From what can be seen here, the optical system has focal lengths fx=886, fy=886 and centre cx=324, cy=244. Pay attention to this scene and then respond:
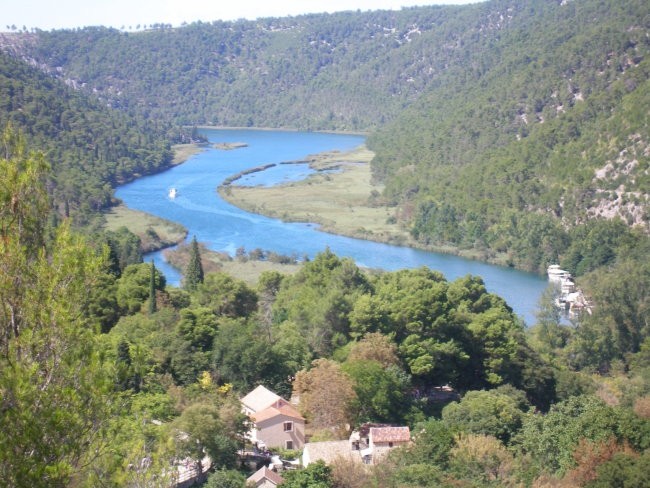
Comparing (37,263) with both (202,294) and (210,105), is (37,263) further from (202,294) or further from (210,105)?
(210,105)

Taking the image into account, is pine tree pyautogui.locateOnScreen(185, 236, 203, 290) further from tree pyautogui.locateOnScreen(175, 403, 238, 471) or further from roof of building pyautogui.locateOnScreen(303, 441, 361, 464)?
tree pyautogui.locateOnScreen(175, 403, 238, 471)

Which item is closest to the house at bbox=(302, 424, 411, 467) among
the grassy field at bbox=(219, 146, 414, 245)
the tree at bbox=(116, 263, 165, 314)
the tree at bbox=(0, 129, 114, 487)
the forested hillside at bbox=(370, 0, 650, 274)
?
the tree at bbox=(116, 263, 165, 314)

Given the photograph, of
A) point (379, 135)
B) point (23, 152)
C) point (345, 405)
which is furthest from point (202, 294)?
point (379, 135)

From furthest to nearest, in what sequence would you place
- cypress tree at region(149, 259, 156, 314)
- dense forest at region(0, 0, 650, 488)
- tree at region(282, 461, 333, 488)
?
cypress tree at region(149, 259, 156, 314), tree at region(282, 461, 333, 488), dense forest at region(0, 0, 650, 488)

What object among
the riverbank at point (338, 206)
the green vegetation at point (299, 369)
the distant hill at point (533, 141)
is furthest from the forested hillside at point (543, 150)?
the green vegetation at point (299, 369)

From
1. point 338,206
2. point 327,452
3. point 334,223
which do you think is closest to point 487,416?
point 327,452

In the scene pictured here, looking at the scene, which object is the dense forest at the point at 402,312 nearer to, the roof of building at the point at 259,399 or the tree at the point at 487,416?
the tree at the point at 487,416

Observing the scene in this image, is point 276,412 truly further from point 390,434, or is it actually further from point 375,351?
point 375,351
